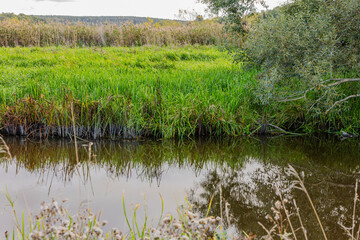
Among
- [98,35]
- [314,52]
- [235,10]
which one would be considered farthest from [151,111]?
[98,35]

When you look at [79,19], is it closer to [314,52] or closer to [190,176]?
[314,52]

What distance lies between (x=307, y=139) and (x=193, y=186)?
11.3 feet

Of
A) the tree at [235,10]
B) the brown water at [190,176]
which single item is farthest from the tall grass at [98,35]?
the brown water at [190,176]

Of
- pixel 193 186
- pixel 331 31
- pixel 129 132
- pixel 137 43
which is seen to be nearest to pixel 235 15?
pixel 331 31

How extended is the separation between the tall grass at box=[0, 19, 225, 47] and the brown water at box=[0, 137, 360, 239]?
1423 cm

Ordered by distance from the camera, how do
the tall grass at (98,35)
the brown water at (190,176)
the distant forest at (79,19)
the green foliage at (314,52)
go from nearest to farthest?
the brown water at (190,176)
the green foliage at (314,52)
the tall grass at (98,35)
the distant forest at (79,19)

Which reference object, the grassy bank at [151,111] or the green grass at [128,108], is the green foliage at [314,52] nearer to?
the grassy bank at [151,111]

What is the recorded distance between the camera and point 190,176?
197 inches

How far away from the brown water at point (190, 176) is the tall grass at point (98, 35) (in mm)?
14229

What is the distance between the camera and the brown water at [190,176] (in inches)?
149

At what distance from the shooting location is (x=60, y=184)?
4.49m

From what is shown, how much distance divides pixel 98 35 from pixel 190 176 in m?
17.5

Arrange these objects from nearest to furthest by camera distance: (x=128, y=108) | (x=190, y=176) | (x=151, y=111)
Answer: (x=190, y=176)
(x=128, y=108)
(x=151, y=111)

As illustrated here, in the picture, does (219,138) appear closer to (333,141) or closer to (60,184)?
(333,141)
